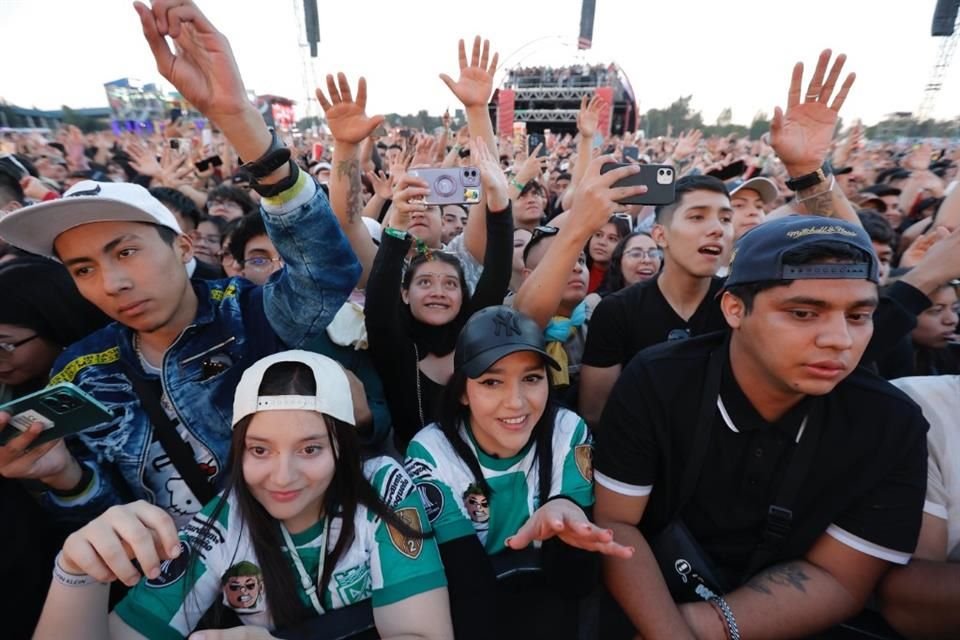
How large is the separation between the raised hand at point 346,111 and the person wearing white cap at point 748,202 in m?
3.00

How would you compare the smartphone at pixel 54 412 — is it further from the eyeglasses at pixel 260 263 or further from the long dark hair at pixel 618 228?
the long dark hair at pixel 618 228

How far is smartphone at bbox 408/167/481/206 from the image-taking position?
112 inches

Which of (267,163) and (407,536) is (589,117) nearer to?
(267,163)

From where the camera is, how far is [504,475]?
192cm

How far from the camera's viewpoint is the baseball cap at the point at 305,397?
1559 millimetres

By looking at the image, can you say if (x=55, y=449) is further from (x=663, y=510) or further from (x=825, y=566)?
(x=825, y=566)

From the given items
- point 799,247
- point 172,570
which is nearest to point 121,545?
point 172,570

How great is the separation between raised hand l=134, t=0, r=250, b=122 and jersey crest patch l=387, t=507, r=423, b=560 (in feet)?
5.01

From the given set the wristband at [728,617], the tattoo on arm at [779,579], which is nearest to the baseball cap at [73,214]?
the wristband at [728,617]

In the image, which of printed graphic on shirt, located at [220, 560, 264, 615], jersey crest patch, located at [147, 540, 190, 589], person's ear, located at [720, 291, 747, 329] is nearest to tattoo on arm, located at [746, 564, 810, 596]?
person's ear, located at [720, 291, 747, 329]

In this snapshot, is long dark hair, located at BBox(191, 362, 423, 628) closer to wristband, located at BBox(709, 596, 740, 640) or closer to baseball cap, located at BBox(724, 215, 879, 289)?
wristband, located at BBox(709, 596, 740, 640)

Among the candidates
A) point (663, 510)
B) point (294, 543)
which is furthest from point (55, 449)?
point (663, 510)

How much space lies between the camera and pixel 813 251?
60.0 inches

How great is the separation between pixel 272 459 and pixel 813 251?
184 cm
